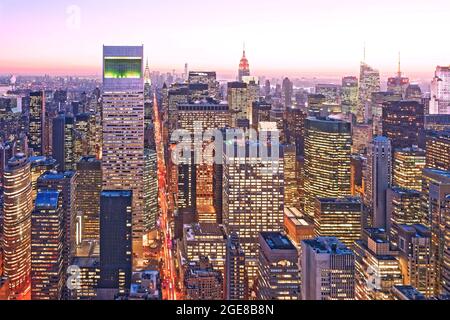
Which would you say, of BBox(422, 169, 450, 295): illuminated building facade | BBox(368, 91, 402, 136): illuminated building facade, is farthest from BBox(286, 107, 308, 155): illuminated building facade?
BBox(422, 169, 450, 295): illuminated building facade

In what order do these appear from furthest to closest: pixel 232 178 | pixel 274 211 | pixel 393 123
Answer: pixel 393 123
pixel 232 178
pixel 274 211

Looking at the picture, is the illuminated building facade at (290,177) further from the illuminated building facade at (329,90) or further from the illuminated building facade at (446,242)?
the illuminated building facade at (446,242)

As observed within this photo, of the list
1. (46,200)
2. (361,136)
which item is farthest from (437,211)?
(46,200)

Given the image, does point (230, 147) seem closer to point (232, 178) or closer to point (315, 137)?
point (232, 178)
